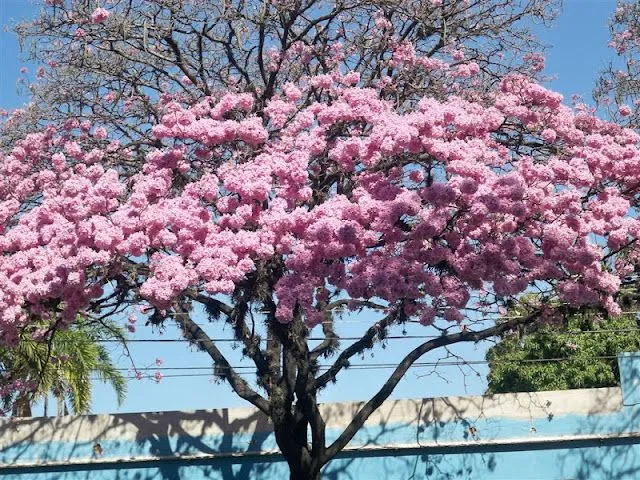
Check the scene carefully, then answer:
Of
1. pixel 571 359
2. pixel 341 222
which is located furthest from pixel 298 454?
pixel 571 359

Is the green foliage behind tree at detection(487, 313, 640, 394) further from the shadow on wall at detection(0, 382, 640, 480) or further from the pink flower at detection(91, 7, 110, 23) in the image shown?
the pink flower at detection(91, 7, 110, 23)

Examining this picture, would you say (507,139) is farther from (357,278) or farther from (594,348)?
(594,348)

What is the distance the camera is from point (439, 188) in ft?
35.2

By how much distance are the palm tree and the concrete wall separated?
2765mm

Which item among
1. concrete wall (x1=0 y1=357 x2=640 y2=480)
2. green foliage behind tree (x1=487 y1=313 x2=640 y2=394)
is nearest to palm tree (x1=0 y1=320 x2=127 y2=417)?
concrete wall (x1=0 y1=357 x2=640 y2=480)

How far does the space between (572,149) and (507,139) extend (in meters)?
1.02

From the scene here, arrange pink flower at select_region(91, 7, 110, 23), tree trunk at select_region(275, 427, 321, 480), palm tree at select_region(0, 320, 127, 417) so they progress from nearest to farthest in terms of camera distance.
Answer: tree trunk at select_region(275, 427, 321, 480)
pink flower at select_region(91, 7, 110, 23)
palm tree at select_region(0, 320, 127, 417)

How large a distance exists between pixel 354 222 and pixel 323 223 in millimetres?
391

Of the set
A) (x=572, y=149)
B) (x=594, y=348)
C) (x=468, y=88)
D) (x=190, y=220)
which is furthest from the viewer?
(x=594, y=348)

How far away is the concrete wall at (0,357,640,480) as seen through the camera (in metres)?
16.1

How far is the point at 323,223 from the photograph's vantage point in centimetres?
1107

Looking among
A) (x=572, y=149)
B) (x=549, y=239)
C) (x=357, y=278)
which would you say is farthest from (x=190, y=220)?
(x=572, y=149)

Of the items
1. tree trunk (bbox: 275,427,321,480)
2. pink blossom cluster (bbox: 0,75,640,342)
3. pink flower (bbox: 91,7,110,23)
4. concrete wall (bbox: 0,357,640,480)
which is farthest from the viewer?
concrete wall (bbox: 0,357,640,480)

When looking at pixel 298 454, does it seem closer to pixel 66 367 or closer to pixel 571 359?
pixel 66 367
